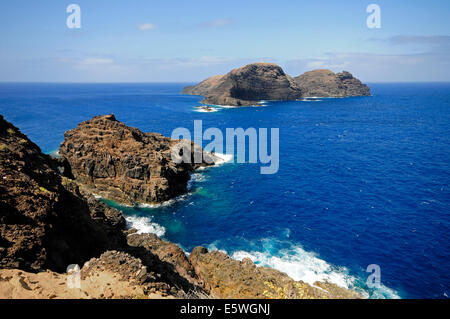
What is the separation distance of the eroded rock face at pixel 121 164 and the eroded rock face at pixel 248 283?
988 inches

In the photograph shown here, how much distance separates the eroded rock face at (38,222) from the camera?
1702cm

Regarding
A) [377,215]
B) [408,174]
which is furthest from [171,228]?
[408,174]

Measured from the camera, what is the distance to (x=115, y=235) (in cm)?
2916

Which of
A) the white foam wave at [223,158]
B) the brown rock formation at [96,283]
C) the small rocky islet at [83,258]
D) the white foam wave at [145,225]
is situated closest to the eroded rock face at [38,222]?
the small rocky islet at [83,258]

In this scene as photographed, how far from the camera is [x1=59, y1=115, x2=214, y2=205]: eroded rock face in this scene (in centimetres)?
5406

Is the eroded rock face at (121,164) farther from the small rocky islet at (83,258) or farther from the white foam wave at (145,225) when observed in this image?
the small rocky islet at (83,258)

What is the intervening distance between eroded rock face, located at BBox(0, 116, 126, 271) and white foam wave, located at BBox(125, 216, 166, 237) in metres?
15.9

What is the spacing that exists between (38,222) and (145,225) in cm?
2697

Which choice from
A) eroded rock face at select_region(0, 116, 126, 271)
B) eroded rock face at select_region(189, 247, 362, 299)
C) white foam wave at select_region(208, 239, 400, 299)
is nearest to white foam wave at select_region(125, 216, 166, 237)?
white foam wave at select_region(208, 239, 400, 299)

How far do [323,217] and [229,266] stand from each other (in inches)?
933

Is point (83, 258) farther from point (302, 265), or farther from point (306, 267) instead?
point (306, 267)

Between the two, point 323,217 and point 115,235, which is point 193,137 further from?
point 115,235

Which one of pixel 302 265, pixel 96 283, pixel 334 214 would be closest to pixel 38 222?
pixel 96 283

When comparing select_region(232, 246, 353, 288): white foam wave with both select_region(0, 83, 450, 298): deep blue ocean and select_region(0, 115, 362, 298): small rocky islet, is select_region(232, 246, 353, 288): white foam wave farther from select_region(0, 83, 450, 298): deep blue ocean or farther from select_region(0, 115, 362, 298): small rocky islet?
select_region(0, 115, 362, 298): small rocky islet
